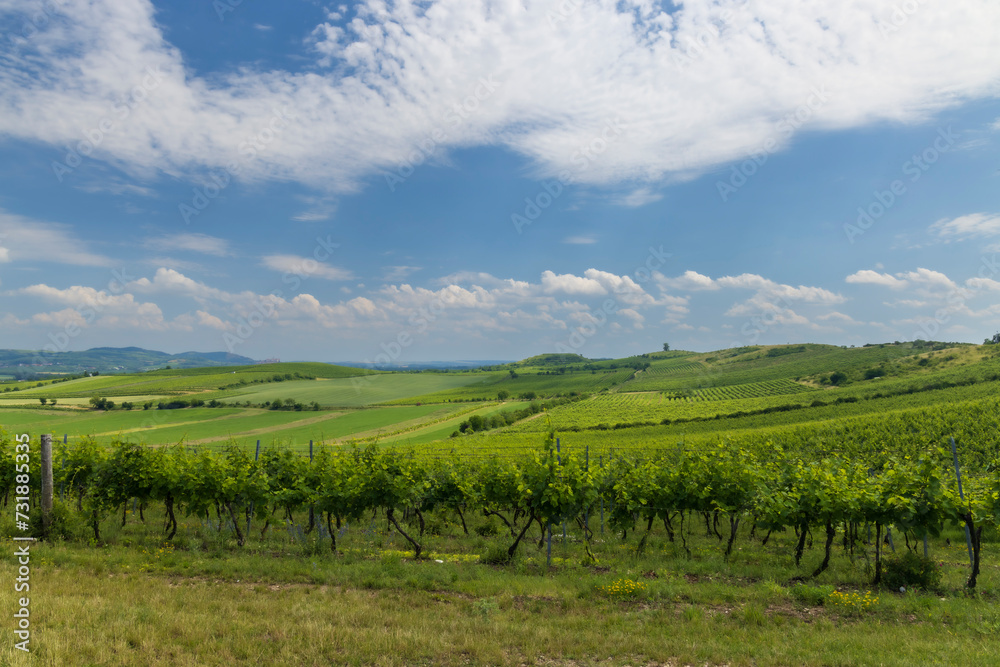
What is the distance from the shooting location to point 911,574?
1036cm

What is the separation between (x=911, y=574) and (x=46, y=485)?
2156 centimetres

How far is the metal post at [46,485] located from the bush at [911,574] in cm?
2101

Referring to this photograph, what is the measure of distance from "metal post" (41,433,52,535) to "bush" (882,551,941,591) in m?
21.0

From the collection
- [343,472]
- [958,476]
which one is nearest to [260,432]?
[343,472]

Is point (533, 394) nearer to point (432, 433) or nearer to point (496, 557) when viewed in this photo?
point (432, 433)

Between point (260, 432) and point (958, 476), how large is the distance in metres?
74.2

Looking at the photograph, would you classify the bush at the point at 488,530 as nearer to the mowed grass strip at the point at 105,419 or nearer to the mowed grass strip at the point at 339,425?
the mowed grass strip at the point at 339,425

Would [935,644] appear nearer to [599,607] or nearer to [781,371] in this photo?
[599,607]

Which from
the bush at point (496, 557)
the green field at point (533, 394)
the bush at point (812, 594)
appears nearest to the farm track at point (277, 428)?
the green field at point (533, 394)

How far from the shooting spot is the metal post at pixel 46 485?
42.3ft

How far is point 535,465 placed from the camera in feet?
42.7

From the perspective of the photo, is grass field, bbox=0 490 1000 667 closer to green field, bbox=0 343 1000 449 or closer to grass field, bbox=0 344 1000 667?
grass field, bbox=0 344 1000 667

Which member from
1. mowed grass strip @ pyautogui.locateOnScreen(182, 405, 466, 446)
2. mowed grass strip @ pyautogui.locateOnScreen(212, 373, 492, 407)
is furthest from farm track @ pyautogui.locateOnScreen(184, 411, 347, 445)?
mowed grass strip @ pyautogui.locateOnScreen(212, 373, 492, 407)

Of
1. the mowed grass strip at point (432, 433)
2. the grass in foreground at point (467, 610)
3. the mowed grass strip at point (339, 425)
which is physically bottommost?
the mowed grass strip at point (432, 433)
